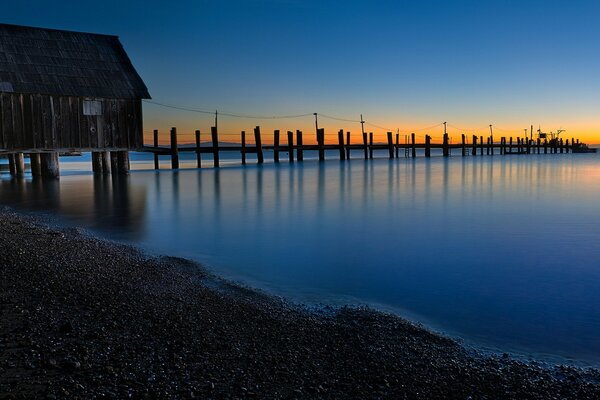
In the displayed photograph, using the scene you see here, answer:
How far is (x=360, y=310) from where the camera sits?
208 inches

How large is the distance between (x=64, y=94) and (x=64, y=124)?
1.36 m

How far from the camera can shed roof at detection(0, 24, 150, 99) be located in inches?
848

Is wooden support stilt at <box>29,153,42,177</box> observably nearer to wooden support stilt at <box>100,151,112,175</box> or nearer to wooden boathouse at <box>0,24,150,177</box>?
wooden boathouse at <box>0,24,150,177</box>

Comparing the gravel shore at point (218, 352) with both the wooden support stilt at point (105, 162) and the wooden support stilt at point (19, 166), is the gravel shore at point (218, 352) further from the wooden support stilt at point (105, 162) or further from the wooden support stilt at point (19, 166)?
the wooden support stilt at point (19, 166)

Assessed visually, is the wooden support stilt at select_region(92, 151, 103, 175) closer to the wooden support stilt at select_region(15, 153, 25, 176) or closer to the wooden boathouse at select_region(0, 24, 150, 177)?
the wooden boathouse at select_region(0, 24, 150, 177)

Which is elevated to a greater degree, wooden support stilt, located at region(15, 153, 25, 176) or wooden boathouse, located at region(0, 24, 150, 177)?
wooden boathouse, located at region(0, 24, 150, 177)

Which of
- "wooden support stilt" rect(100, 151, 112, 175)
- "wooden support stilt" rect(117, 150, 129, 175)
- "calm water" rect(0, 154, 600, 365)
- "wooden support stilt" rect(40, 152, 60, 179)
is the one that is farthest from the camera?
"wooden support stilt" rect(100, 151, 112, 175)

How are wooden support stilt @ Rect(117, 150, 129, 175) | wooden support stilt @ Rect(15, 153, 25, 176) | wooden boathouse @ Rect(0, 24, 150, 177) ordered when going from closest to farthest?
wooden boathouse @ Rect(0, 24, 150, 177) → wooden support stilt @ Rect(117, 150, 129, 175) → wooden support stilt @ Rect(15, 153, 25, 176)

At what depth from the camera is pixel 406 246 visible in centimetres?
959

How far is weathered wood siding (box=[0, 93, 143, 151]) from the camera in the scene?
69.5 ft

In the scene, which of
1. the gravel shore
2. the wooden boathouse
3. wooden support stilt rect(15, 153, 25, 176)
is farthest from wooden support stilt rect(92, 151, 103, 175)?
the gravel shore

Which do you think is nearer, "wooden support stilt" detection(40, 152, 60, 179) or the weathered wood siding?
the weathered wood siding

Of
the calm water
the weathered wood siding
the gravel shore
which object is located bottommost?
the calm water

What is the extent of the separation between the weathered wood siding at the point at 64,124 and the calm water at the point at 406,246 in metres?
2.90
